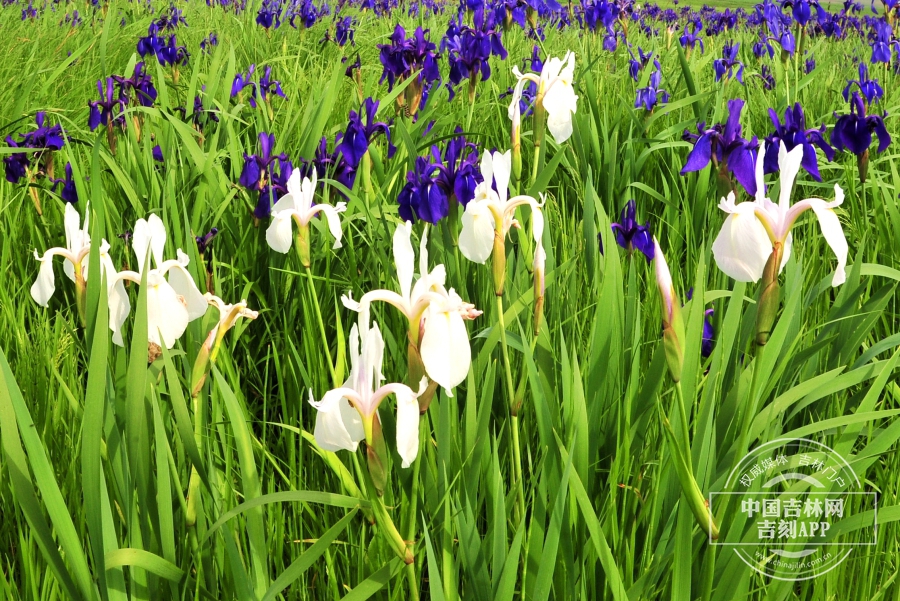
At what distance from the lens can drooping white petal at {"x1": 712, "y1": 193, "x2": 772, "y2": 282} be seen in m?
0.96

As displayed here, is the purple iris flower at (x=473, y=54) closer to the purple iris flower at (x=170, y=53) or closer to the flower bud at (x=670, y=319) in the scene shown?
the purple iris flower at (x=170, y=53)

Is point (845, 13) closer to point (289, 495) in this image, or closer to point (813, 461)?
point (813, 461)

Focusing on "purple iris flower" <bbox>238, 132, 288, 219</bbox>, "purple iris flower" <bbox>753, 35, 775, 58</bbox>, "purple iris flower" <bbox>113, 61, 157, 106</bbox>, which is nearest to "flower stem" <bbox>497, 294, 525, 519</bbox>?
"purple iris flower" <bbox>238, 132, 288, 219</bbox>

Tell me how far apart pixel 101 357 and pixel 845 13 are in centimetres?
968

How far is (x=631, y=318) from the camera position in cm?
167

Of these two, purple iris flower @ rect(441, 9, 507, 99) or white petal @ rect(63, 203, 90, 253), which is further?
purple iris flower @ rect(441, 9, 507, 99)

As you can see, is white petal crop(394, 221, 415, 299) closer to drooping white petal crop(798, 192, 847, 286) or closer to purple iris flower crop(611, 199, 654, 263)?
drooping white petal crop(798, 192, 847, 286)

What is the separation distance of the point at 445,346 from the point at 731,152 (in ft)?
3.87

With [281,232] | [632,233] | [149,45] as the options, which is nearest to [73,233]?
[281,232]

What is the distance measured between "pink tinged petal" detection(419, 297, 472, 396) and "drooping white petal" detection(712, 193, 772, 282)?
1.14 feet

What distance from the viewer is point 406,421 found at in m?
0.84

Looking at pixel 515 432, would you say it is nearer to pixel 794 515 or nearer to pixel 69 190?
pixel 794 515

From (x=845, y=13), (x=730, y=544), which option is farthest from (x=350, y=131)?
(x=845, y=13)

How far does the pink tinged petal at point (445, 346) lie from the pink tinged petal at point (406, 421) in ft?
0.15
